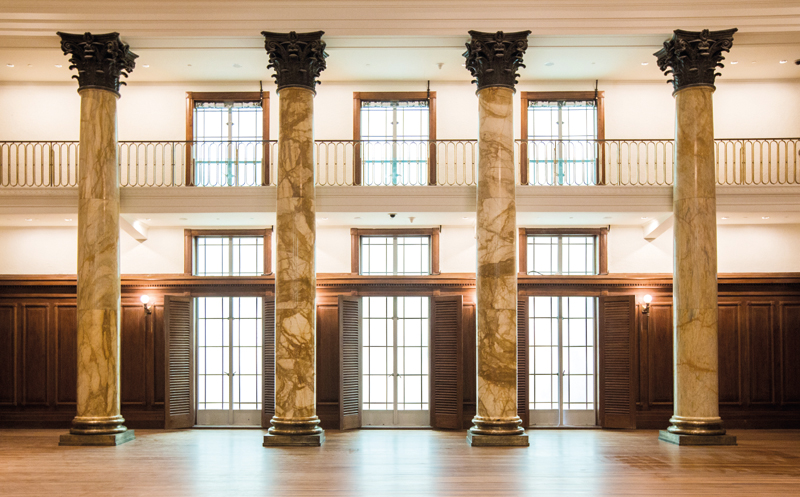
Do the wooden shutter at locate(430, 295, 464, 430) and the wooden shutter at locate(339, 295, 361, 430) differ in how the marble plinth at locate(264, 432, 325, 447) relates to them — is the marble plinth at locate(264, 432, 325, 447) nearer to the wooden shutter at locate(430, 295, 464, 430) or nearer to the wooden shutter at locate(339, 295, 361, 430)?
the wooden shutter at locate(339, 295, 361, 430)

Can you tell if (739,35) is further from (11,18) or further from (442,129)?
(11,18)

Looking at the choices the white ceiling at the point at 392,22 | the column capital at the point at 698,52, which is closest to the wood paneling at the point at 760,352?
the column capital at the point at 698,52

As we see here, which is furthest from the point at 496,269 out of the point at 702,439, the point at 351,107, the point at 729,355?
the point at 729,355

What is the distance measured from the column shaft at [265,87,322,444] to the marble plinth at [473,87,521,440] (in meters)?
2.66

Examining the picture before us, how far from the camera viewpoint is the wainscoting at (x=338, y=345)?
1355 cm

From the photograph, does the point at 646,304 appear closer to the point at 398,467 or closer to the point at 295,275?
the point at 398,467

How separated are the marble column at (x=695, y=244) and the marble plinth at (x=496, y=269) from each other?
2606 mm

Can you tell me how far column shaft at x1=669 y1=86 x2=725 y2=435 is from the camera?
37.2 ft

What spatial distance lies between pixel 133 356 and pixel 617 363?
891cm

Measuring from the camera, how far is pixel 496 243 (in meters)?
11.6

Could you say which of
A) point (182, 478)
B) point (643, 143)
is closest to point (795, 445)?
point (643, 143)

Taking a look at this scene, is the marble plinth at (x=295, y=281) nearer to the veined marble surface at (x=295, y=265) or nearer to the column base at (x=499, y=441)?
the veined marble surface at (x=295, y=265)

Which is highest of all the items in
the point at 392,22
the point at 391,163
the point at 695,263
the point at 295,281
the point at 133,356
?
the point at 392,22

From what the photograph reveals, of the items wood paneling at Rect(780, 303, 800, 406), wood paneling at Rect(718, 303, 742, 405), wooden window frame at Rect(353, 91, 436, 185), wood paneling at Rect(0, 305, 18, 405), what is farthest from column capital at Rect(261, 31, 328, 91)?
wood paneling at Rect(780, 303, 800, 406)
